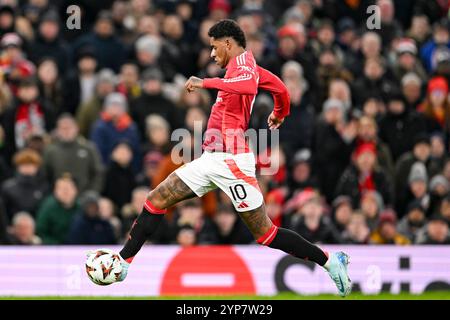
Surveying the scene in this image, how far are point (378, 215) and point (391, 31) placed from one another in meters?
4.98

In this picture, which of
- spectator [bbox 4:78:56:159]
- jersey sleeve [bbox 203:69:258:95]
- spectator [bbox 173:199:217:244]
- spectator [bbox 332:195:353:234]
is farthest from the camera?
spectator [bbox 4:78:56:159]

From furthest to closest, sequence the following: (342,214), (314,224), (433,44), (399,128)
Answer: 1. (433,44)
2. (399,128)
3. (342,214)
4. (314,224)

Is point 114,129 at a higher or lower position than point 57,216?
higher

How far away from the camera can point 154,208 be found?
12383mm

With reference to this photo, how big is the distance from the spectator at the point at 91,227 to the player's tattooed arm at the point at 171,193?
4.90 meters

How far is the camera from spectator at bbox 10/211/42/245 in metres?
16.9

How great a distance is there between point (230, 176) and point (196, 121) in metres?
6.64

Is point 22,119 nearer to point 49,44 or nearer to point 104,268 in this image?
point 49,44

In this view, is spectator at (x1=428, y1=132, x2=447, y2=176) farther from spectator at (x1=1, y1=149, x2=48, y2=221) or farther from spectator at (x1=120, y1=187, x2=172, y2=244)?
spectator at (x1=1, y1=149, x2=48, y2=221)

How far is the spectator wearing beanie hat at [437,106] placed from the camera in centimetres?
2036

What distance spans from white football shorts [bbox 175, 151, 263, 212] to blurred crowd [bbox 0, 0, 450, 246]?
16.2 feet

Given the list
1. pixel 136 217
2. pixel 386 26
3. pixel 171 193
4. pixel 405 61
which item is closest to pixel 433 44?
pixel 386 26

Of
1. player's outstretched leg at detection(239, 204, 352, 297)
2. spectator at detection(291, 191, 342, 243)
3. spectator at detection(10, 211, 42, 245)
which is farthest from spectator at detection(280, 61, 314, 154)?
player's outstretched leg at detection(239, 204, 352, 297)

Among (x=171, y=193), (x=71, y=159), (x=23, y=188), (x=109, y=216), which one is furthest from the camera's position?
(x=71, y=159)
